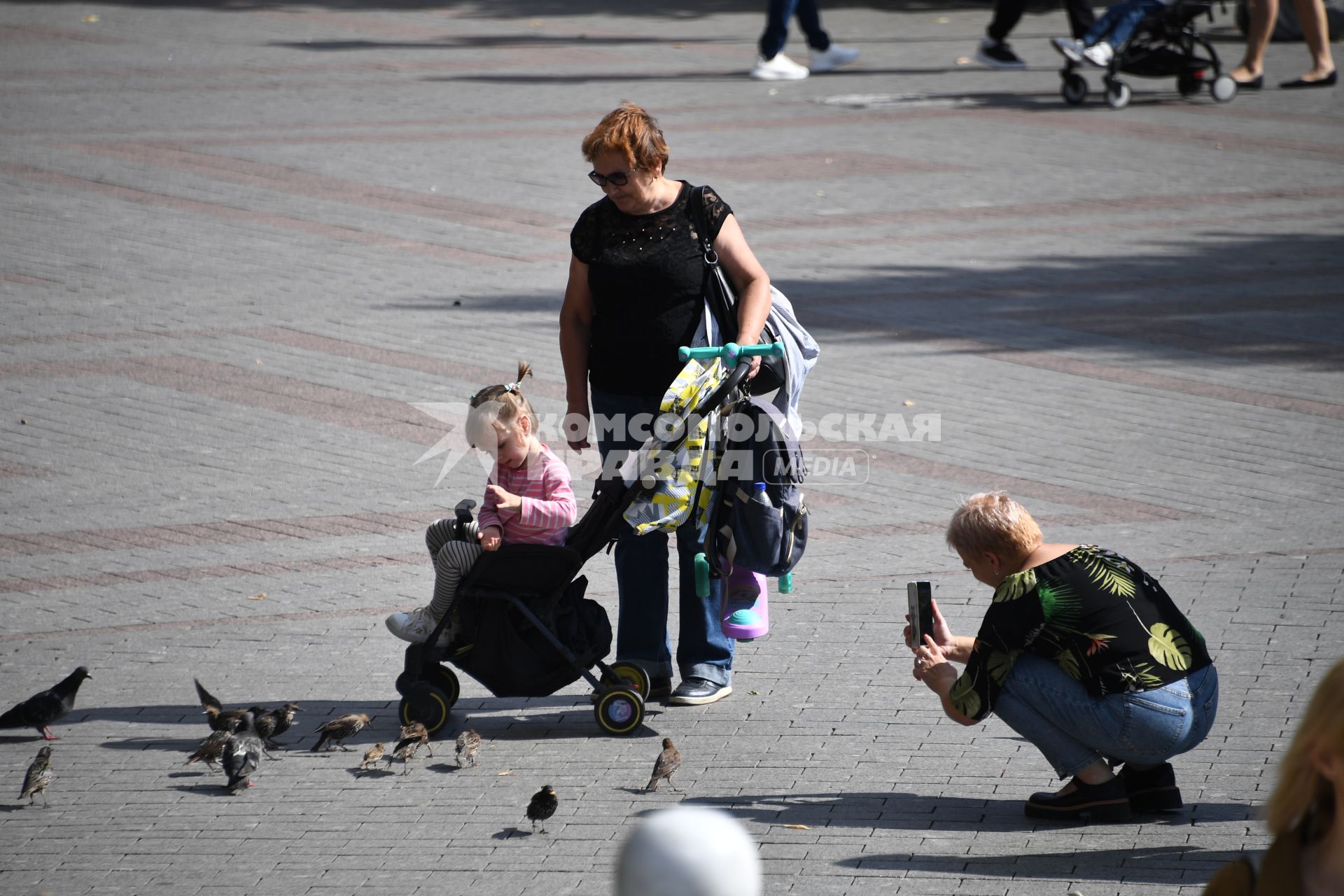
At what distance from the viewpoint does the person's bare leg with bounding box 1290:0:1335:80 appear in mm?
17547

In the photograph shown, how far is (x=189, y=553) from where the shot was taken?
6906 mm

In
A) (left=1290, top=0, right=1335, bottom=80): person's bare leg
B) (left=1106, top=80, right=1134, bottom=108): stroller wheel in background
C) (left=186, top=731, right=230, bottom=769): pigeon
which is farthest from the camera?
(left=1106, top=80, right=1134, bottom=108): stroller wheel in background

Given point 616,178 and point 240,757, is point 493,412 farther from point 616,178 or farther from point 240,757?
point 240,757

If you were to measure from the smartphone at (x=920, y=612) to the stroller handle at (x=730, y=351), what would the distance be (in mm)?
1016

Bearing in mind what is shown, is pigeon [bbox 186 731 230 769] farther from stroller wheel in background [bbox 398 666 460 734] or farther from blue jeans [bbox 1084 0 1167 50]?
blue jeans [bbox 1084 0 1167 50]

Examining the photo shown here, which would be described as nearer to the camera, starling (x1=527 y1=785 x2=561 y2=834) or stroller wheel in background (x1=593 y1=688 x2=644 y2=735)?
starling (x1=527 y1=785 x2=561 y2=834)

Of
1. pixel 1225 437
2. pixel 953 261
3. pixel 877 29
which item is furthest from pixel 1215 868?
pixel 877 29

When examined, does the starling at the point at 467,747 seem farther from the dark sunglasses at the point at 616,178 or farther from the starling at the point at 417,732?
the dark sunglasses at the point at 616,178

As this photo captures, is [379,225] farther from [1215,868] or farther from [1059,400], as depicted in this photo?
[1215,868]

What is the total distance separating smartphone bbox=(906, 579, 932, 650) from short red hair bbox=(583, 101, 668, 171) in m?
1.69

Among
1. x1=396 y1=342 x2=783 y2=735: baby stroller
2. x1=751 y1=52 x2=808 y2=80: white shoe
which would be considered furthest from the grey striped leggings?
x1=751 y1=52 x2=808 y2=80: white shoe

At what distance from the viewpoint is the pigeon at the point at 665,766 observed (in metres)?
4.73

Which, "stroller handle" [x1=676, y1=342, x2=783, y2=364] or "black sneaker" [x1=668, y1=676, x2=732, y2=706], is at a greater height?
"stroller handle" [x1=676, y1=342, x2=783, y2=364]

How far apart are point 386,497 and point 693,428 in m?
2.94
